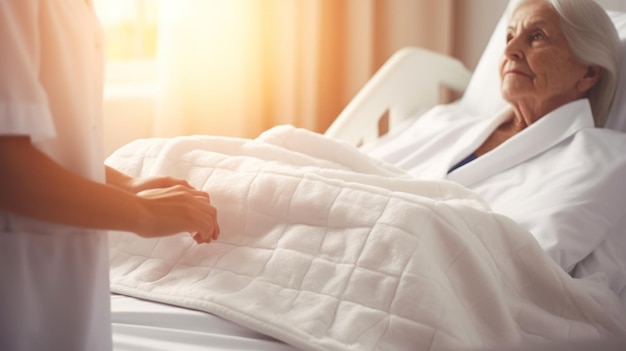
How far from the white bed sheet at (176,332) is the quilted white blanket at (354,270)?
18 mm

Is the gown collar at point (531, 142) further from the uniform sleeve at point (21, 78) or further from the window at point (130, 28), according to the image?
the window at point (130, 28)

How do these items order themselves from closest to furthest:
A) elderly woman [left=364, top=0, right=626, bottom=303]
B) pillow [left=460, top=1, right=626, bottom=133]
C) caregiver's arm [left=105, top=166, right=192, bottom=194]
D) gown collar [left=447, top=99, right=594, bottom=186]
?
1. caregiver's arm [left=105, top=166, right=192, bottom=194]
2. elderly woman [left=364, top=0, right=626, bottom=303]
3. gown collar [left=447, top=99, right=594, bottom=186]
4. pillow [left=460, top=1, right=626, bottom=133]

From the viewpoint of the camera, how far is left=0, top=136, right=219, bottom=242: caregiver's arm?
2.28ft

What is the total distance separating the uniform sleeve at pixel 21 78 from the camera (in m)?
0.67

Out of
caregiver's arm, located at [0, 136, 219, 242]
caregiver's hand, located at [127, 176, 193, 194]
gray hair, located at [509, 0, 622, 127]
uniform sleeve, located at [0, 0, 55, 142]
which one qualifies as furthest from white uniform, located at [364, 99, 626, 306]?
uniform sleeve, located at [0, 0, 55, 142]

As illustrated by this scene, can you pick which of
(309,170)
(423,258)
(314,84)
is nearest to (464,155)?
(309,170)

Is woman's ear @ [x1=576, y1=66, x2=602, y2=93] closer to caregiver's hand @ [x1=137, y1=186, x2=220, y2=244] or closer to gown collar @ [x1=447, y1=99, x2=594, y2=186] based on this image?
gown collar @ [x1=447, y1=99, x2=594, y2=186]

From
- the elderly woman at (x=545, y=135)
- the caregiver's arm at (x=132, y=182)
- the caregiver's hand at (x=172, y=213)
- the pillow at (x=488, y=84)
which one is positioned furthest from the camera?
the pillow at (x=488, y=84)

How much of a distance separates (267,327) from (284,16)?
72.6 inches

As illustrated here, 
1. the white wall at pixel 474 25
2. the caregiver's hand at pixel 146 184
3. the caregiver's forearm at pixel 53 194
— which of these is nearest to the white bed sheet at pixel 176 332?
the caregiver's hand at pixel 146 184

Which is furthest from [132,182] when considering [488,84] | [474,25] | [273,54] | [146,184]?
[474,25]

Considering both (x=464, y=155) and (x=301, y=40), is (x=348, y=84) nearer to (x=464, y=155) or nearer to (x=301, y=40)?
(x=301, y=40)

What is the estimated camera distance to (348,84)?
2.88m

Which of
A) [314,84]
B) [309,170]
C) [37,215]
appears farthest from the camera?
[314,84]
